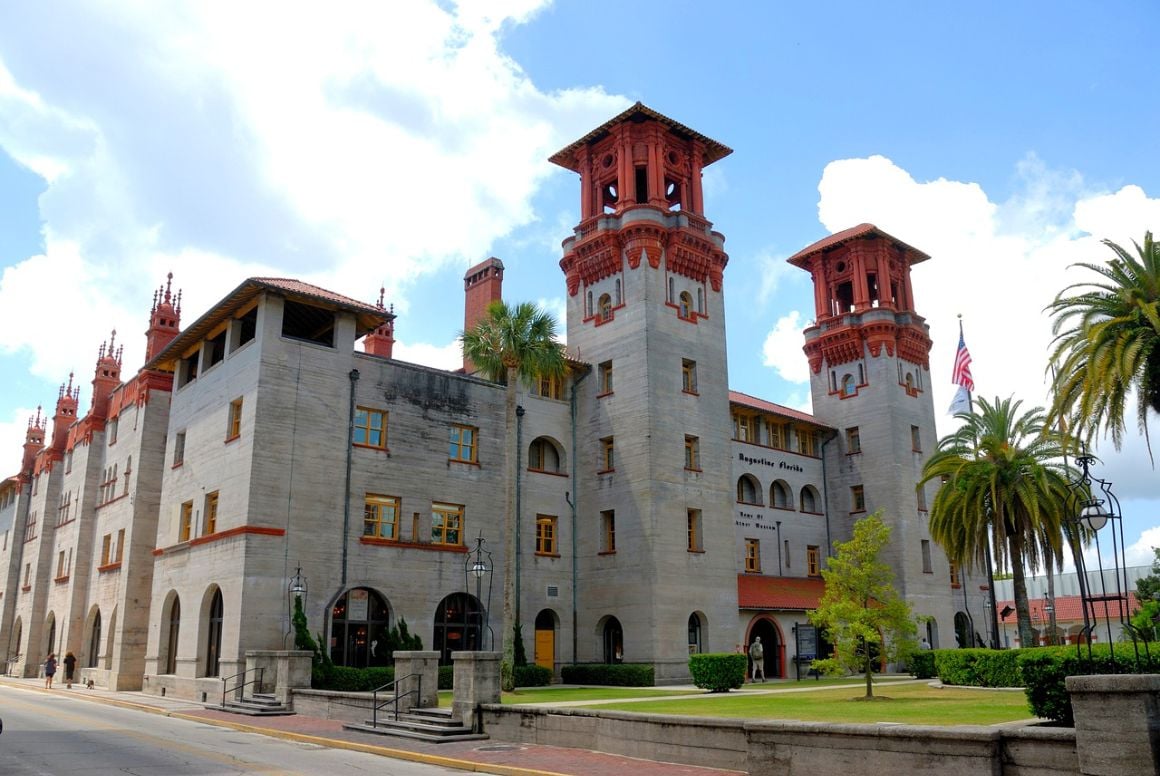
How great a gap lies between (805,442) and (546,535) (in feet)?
64.9

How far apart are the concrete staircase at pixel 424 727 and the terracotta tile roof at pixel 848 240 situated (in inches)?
1644

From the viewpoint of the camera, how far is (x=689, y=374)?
142 ft

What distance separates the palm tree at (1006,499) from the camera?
37094 millimetres

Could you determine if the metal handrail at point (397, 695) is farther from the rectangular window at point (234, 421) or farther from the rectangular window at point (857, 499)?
the rectangular window at point (857, 499)

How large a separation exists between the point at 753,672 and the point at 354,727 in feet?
75.0

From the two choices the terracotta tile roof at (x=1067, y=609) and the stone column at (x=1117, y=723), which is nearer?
the stone column at (x=1117, y=723)

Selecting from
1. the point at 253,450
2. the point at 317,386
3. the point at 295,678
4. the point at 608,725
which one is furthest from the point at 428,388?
the point at 608,725

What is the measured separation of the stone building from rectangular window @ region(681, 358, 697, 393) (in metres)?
0.11

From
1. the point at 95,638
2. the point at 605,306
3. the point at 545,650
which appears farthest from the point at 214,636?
the point at 605,306

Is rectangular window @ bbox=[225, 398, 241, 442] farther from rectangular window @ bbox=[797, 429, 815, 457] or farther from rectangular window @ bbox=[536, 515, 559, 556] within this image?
rectangular window @ bbox=[797, 429, 815, 457]

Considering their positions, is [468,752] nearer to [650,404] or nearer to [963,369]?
[650,404]

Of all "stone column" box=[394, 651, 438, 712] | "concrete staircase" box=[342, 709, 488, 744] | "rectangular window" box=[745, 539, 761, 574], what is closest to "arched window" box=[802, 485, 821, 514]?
"rectangular window" box=[745, 539, 761, 574]

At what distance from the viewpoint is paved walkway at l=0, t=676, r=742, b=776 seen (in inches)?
654

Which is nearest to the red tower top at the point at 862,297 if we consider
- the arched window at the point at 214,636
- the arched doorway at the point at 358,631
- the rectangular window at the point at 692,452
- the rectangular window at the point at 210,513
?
the rectangular window at the point at 692,452
